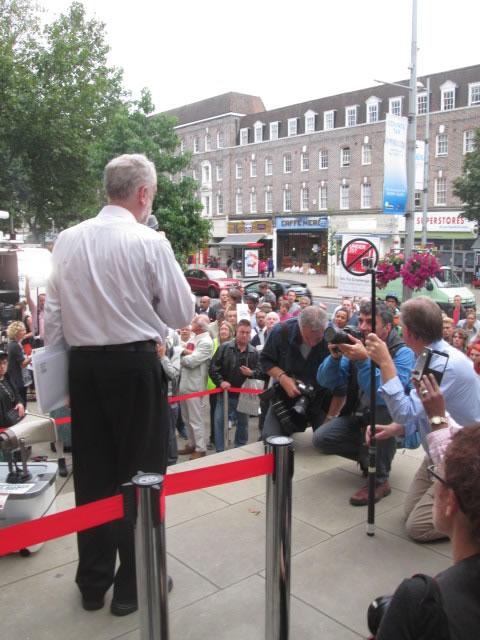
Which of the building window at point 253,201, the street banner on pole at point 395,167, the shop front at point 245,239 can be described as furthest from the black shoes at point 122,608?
the building window at point 253,201

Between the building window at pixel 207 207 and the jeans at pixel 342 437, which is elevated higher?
the building window at pixel 207 207

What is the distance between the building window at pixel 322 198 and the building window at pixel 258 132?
8.56 m

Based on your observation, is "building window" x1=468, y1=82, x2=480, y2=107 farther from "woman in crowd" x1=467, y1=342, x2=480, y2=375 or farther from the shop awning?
"woman in crowd" x1=467, y1=342, x2=480, y2=375

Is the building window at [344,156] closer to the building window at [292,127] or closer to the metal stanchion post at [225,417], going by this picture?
the building window at [292,127]

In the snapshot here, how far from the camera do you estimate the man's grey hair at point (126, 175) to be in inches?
104

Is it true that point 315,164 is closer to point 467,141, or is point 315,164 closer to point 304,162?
point 304,162

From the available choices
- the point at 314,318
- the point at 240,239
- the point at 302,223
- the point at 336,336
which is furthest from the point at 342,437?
the point at 240,239

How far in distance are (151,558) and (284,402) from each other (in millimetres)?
2903

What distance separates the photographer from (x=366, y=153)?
42.7 metres

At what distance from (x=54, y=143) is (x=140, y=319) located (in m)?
29.2

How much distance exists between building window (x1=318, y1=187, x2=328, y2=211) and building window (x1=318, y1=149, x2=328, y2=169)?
1.74 m

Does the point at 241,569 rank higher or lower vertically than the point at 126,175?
lower

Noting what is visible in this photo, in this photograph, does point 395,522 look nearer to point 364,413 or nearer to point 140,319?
point 364,413

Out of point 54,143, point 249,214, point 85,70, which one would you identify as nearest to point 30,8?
point 85,70
